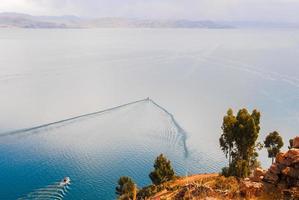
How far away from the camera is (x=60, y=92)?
97.4 m

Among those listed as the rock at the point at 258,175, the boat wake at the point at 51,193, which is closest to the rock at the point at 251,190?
the rock at the point at 258,175

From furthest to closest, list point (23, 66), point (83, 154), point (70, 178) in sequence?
point (23, 66) → point (83, 154) → point (70, 178)

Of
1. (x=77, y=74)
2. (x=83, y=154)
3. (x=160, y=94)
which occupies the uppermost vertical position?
(x=77, y=74)

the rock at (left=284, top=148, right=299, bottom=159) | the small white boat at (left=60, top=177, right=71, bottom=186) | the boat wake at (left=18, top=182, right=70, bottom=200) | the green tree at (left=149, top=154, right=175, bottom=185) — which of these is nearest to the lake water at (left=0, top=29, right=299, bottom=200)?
the boat wake at (left=18, top=182, right=70, bottom=200)

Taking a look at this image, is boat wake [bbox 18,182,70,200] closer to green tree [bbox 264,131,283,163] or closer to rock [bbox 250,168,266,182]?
green tree [bbox 264,131,283,163]

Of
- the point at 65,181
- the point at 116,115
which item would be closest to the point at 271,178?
the point at 65,181

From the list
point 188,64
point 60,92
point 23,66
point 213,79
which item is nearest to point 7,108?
point 60,92

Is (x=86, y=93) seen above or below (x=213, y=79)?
below

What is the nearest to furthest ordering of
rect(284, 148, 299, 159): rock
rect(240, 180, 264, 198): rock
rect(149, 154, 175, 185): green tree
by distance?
rect(240, 180, 264, 198): rock → rect(284, 148, 299, 159): rock → rect(149, 154, 175, 185): green tree

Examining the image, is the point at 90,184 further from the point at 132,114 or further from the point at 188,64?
the point at 188,64

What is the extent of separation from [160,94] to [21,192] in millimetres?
55222

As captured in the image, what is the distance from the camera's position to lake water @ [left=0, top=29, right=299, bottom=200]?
5331 centimetres

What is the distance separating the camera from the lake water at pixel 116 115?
53.3 metres

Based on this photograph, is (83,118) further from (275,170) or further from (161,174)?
(275,170)
